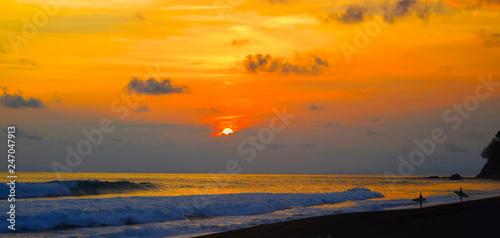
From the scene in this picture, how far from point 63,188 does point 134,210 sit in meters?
28.2

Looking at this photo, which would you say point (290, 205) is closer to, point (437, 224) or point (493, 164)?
point (437, 224)

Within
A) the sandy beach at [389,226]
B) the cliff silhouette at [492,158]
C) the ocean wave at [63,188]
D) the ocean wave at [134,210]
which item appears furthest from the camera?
the cliff silhouette at [492,158]

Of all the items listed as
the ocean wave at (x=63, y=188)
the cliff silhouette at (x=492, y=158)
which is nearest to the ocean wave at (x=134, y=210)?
the ocean wave at (x=63, y=188)

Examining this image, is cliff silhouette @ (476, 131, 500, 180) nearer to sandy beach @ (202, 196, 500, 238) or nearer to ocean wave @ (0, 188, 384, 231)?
ocean wave @ (0, 188, 384, 231)

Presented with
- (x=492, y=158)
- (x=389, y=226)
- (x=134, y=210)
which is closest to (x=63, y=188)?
(x=134, y=210)

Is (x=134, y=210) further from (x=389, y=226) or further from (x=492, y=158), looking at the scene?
(x=492, y=158)

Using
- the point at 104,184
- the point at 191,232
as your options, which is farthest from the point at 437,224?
the point at 104,184

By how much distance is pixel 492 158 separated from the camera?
152 metres

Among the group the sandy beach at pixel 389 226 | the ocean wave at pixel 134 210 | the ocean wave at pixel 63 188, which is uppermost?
the ocean wave at pixel 63 188

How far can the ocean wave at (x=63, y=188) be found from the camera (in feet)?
160

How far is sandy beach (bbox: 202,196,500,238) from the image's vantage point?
19.1 metres

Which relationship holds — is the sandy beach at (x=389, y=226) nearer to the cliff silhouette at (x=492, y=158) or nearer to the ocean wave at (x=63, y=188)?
the ocean wave at (x=63, y=188)

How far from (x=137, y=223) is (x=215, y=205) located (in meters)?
8.34

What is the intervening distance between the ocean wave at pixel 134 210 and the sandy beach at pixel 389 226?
883cm
